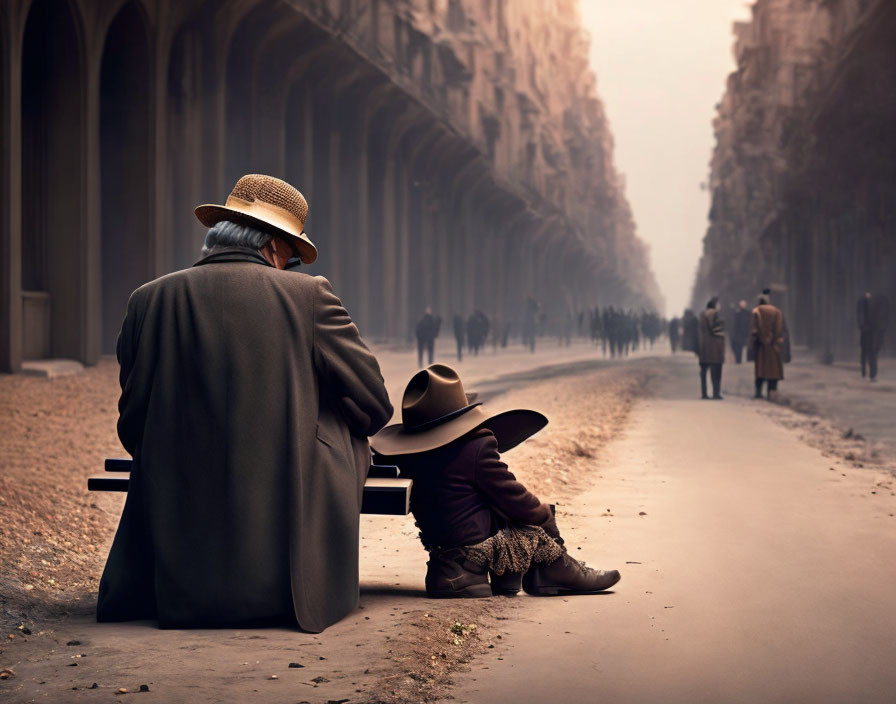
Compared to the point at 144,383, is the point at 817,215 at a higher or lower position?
higher

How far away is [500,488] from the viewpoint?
16.4 ft

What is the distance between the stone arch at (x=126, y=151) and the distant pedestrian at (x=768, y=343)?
9.84 metres

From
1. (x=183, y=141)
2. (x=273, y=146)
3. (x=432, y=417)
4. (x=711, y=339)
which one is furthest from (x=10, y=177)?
(x=432, y=417)

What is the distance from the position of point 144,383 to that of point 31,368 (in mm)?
12739

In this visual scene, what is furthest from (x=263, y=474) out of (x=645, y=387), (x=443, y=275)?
(x=443, y=275)

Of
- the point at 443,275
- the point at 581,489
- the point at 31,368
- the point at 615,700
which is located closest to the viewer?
the point at 615,700

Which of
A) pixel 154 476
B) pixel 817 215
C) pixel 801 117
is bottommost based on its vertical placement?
pixel 154 476

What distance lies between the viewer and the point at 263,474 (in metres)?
4.36

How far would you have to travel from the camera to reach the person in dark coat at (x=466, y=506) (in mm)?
5000

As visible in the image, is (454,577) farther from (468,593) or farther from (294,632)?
(294,632)

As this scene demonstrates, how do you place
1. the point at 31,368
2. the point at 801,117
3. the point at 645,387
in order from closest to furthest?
the point at 31,368
the point at 645,387
the point at 801,117

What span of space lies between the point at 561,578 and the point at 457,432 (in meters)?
0.78

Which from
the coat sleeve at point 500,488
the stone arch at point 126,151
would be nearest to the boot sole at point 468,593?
the coat sleeve at point 500,488

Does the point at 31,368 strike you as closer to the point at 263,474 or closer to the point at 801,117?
the point at 263,474
